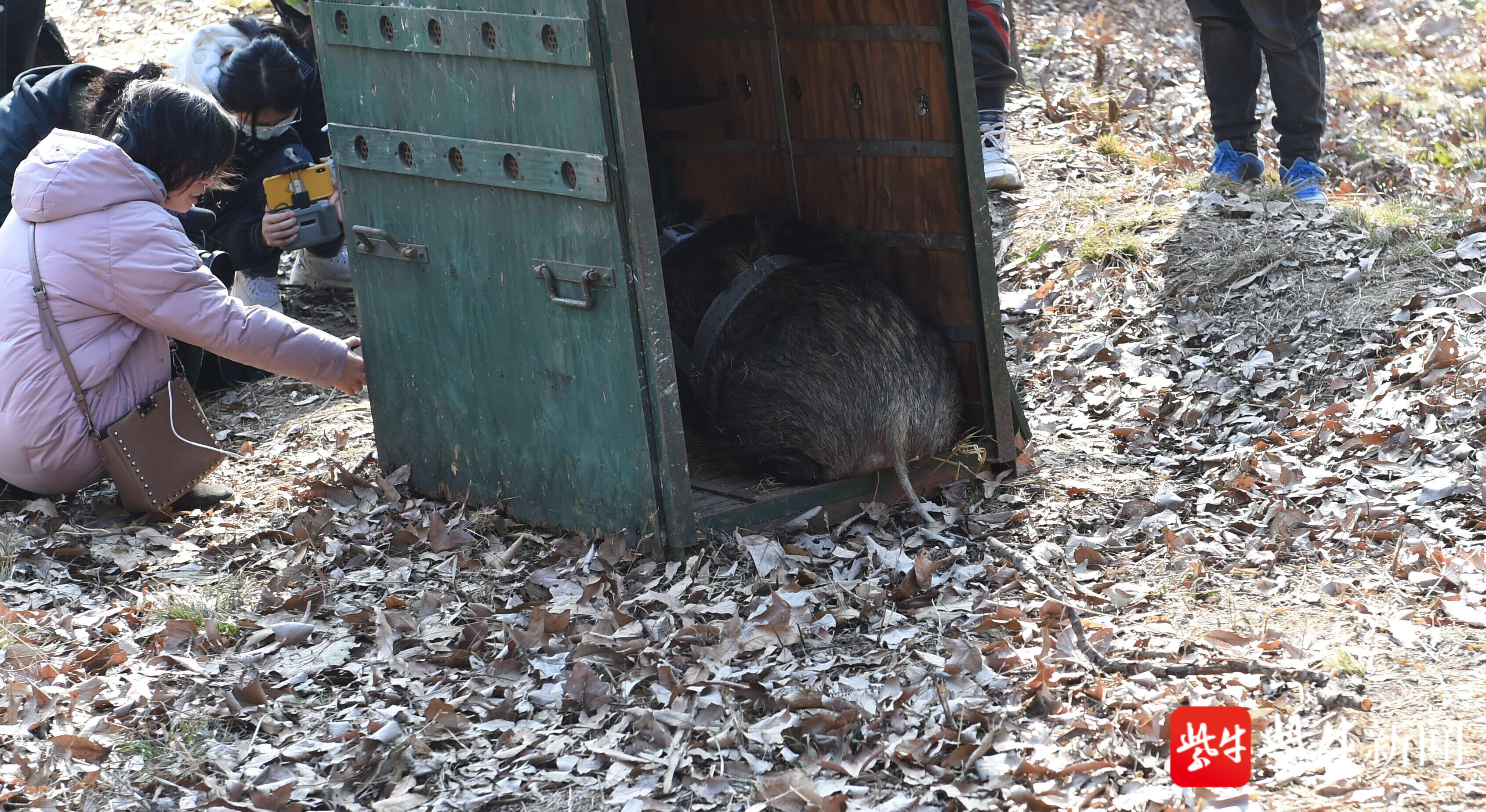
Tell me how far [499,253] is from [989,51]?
3.56 metres

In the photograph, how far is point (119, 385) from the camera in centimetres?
476

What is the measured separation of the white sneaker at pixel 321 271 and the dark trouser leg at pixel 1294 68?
4627 mm

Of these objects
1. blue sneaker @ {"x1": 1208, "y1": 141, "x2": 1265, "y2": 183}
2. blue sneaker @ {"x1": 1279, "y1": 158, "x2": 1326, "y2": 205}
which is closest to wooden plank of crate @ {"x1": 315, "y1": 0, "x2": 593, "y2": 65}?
blue sneaker @ {"x1": 1279, "y1": 158, "x2": 1326, "y2": 205}

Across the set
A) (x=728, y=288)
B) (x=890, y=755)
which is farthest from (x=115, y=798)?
(x=728, y=288)

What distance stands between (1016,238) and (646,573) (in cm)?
325

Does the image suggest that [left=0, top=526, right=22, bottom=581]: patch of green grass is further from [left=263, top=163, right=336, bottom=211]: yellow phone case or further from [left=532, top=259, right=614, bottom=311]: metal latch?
[left=532, top=259, right=614, bottom=311]: metal latch

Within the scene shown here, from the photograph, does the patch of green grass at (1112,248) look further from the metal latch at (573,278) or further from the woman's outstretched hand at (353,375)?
the woman's outstretched hand at (353,375)

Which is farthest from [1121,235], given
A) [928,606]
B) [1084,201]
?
[928,606]

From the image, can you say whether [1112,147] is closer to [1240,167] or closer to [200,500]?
[1240,167]

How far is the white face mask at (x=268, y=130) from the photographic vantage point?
6.17 metres

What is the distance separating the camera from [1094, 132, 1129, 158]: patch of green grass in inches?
293

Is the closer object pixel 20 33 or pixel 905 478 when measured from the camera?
pixel 905 478

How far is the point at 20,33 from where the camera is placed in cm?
657

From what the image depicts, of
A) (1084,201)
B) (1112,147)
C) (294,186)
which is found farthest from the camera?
(1112,147)
